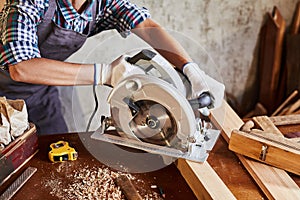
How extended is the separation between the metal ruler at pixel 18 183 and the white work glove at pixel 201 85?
0.62m

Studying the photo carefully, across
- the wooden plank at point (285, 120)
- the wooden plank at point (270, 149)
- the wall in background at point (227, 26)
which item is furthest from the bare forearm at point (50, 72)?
the wall in background at point (227, 26)

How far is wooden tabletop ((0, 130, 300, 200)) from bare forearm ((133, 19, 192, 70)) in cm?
37

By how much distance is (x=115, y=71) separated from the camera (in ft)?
5.23

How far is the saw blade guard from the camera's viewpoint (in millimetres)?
1387

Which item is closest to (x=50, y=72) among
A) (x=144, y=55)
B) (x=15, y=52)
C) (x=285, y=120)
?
(x=15, y=52)

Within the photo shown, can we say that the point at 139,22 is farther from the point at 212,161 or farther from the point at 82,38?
the point at 212,161

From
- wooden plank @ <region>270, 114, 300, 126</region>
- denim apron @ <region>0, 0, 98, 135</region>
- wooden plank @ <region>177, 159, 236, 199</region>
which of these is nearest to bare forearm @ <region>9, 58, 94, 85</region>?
denim apron @ <region>0, 0, 98, 135</region>

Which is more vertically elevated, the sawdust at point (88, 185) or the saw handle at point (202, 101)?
the saw handle at point (202, 101)

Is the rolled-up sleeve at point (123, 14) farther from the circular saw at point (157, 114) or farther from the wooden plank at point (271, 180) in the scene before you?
the wooden plank at point (271, 180)

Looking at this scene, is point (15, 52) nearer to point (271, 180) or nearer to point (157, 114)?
point (157, 114)

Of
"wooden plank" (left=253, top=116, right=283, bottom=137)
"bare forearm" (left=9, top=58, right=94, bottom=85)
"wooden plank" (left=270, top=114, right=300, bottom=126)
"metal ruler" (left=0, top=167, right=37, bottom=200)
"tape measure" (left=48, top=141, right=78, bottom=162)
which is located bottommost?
"metal ruler" (left=0, top=167, right=37, bottom=200)

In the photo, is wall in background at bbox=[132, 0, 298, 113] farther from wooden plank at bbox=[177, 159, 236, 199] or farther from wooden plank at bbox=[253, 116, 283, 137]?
wooden plank at bbox=[177, 159, 236, 199]

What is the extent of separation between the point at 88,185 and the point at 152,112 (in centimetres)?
33

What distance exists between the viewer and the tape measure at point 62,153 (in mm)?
1580
